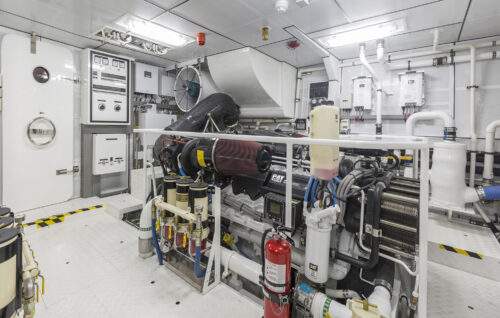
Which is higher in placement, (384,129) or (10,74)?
(10,74)

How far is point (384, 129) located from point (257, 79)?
2239mm

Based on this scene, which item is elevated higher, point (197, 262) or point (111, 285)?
point (197, 262)

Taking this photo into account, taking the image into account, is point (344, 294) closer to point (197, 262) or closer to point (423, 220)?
point (423, 220)

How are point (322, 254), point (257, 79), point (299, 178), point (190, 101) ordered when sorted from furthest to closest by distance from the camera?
1. point (190, 101)
2. point (257, 79)
3. point (299, 178)
4. point (322, 254)

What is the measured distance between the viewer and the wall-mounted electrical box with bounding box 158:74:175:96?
5125 mm

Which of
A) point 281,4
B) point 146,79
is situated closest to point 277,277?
point 281,4

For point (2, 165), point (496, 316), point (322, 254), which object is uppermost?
point (2, 165)

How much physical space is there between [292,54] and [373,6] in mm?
1636

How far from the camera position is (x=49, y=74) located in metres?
3.64

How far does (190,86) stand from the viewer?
4.73 meters

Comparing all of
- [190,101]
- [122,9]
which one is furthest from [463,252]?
[190,101]

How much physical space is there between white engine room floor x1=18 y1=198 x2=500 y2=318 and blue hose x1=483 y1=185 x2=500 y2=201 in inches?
44.0

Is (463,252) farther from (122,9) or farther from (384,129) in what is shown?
(122,9)

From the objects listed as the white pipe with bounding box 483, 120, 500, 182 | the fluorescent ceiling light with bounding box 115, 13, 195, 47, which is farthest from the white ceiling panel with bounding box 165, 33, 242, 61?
the white pipe with bounding box 483, 120, 500, 182
